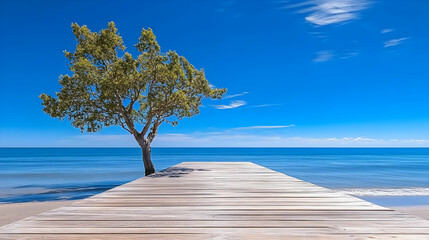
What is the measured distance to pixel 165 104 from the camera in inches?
563

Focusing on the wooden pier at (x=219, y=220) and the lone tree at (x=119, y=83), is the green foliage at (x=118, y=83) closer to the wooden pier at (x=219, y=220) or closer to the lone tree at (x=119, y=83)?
the lone tree at (x=119, y=83)

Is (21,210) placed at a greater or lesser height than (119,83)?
lesser

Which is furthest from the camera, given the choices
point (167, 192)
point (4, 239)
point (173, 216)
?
point (167, 192)

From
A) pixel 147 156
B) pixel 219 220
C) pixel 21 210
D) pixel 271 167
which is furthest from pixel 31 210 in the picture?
pixel 271 167

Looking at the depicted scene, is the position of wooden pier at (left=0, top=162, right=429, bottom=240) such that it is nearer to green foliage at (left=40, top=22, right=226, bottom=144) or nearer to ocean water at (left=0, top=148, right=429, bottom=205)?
green foliage at (left=40, top=22, right=226, bottom=144)

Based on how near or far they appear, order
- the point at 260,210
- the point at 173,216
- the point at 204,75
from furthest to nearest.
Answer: the point at 204,75 < the point at 260,210 < the point at 173,216

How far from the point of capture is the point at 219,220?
391 cm

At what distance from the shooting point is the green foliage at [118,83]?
1312 cm

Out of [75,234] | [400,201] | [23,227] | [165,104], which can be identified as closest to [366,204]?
[75,234]

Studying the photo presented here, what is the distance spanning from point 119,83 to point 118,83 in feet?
0.31

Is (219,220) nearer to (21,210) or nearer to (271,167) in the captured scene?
(21,210)

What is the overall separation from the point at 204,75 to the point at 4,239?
41.8 ft

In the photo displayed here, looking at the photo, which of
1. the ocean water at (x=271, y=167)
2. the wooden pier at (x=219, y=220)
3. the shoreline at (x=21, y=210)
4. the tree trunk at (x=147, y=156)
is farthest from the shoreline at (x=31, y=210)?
the wooden pier at (x=219, y=220)

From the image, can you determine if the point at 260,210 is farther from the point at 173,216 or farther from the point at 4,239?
→ the point at 4,239
